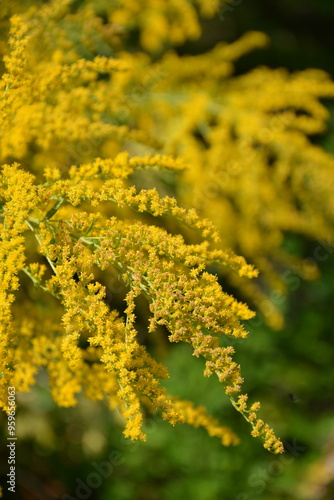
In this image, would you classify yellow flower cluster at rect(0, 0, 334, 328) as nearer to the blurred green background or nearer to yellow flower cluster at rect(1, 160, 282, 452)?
yellow flower cluster at rect(1, 160, 282, 452)

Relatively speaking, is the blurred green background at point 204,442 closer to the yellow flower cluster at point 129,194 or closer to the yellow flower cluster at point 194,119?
the yellow flower cluster at point 194,119

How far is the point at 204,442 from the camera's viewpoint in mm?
4312

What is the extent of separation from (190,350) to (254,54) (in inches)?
151

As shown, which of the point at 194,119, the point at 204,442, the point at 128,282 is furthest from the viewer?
the point at 204,442

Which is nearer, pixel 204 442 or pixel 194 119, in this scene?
pixel 194 119

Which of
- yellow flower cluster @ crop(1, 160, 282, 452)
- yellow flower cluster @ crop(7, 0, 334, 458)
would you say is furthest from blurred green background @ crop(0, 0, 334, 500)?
yellow flower cluster @ crop(1, 160, 282, 452)

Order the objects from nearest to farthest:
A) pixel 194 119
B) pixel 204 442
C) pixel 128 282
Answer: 1. pixel 128 282
2. pixel 194 119
3. pixel 204 442

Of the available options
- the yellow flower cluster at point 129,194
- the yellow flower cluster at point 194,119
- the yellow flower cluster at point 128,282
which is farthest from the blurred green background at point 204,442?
the yellow flower cluster at point 128,282

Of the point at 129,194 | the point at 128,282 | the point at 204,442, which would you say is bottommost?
the point at 204,442

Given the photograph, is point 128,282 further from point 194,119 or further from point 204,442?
point 204,442

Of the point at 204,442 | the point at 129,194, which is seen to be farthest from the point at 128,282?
the point at 204,442

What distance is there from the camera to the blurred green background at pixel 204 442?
162 inches

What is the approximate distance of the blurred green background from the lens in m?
4.12

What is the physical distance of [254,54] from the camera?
22.4 feet
